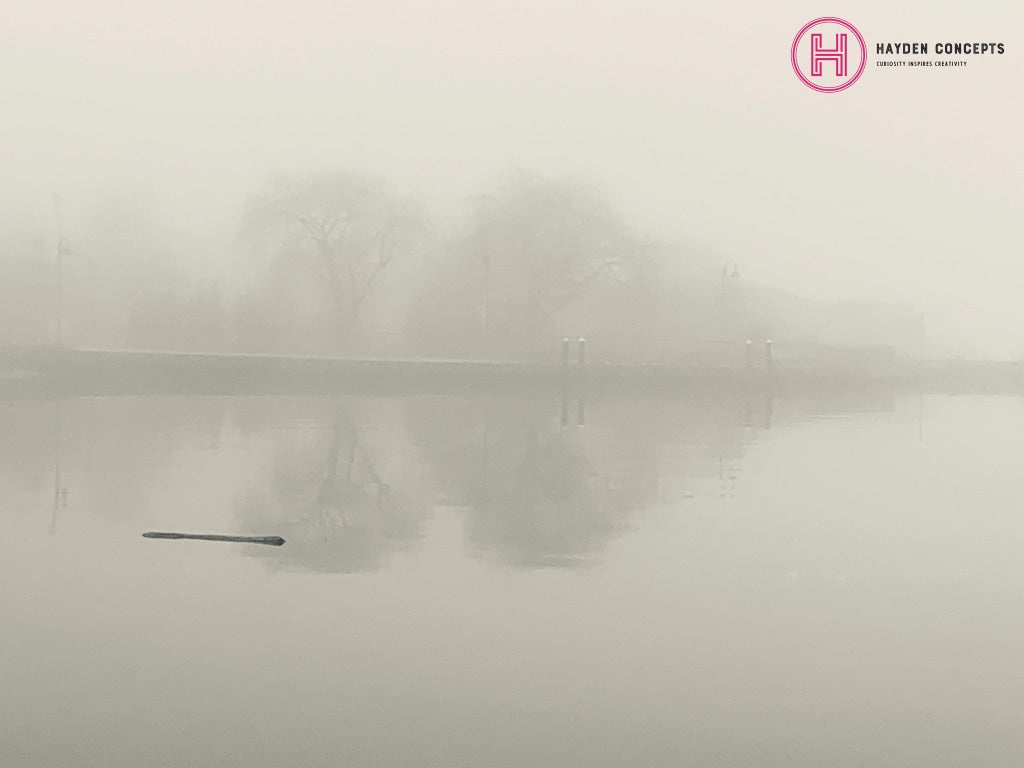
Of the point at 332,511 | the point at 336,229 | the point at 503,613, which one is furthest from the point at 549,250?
the point at 503,613

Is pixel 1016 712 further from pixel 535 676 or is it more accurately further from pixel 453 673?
pixel 453 673

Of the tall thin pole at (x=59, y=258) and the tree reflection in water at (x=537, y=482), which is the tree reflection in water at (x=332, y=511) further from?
the tall thin pole at (x=59, y=258)

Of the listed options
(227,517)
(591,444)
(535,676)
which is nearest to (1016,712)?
(535,676)

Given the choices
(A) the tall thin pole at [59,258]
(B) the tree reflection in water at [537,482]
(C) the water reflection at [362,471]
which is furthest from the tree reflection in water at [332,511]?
(A) the tall thin pole at [59,258]

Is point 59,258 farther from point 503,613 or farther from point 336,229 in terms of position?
point 503,613

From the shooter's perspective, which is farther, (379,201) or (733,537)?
(379,201)

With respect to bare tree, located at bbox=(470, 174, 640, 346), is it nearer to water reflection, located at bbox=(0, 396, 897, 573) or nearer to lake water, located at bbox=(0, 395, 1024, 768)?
water reflection, located at bbox=(0, 396, 897, 573)

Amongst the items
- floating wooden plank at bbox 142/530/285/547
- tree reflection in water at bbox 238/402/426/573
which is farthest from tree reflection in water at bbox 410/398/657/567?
floating wooden plank at bbox 142/530/285/547

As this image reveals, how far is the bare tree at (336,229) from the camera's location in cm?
4872

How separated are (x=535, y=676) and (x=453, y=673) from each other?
1.32 ft

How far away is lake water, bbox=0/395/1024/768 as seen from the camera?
15.6 feet

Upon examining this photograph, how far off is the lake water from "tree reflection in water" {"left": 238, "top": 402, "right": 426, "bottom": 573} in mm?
48

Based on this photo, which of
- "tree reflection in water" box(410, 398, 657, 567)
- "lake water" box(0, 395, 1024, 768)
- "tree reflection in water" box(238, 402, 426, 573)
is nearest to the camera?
"lake water" box(0, 395, 1024, 768)

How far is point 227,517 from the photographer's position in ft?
32.6
